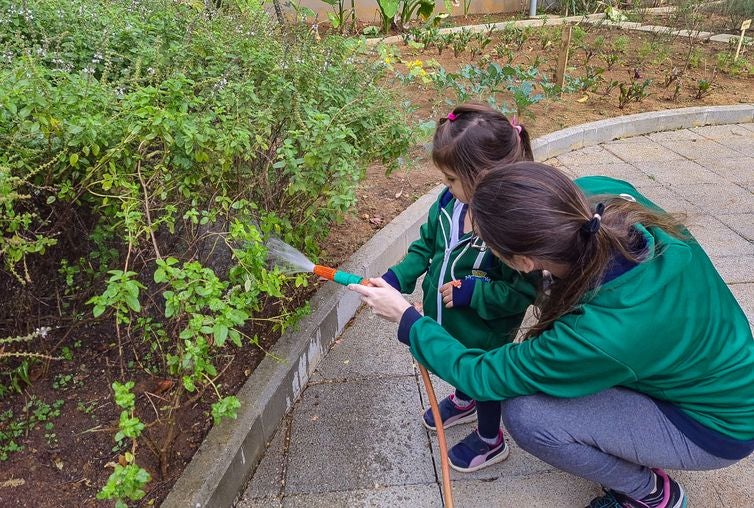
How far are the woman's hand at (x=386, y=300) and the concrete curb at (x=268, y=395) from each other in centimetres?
53

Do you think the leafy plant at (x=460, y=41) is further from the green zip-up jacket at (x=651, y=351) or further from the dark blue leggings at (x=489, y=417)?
the green zip-up jacket at (x=651, y=351)

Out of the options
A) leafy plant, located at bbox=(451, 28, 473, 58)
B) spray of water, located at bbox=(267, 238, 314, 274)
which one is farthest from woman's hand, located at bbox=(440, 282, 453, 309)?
leafy plant, located at bbox=(451, 28, 473, 58)

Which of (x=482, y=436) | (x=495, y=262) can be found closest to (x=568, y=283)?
(x=495, y=262)

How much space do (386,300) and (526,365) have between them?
1.67ft

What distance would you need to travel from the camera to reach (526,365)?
5.57 ft

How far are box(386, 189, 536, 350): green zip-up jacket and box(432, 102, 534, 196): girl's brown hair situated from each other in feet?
0.65

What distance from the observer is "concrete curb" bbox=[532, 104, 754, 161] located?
5344 mm

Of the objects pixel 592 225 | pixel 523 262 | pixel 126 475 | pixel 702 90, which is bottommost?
pixel 702 90

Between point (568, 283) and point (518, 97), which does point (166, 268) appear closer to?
point (568, 283)

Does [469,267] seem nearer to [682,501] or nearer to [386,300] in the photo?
[386,300]

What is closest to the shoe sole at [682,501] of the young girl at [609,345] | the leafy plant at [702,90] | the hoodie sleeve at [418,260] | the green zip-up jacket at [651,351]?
the young girl at [609,345]

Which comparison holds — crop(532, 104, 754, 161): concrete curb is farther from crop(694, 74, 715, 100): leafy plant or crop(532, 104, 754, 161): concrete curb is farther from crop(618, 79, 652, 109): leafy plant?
crop(694, 74, 715, 100): leafy plant

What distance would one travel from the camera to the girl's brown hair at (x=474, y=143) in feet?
6.54

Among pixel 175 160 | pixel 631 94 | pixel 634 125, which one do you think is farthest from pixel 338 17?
pixel 175 160
